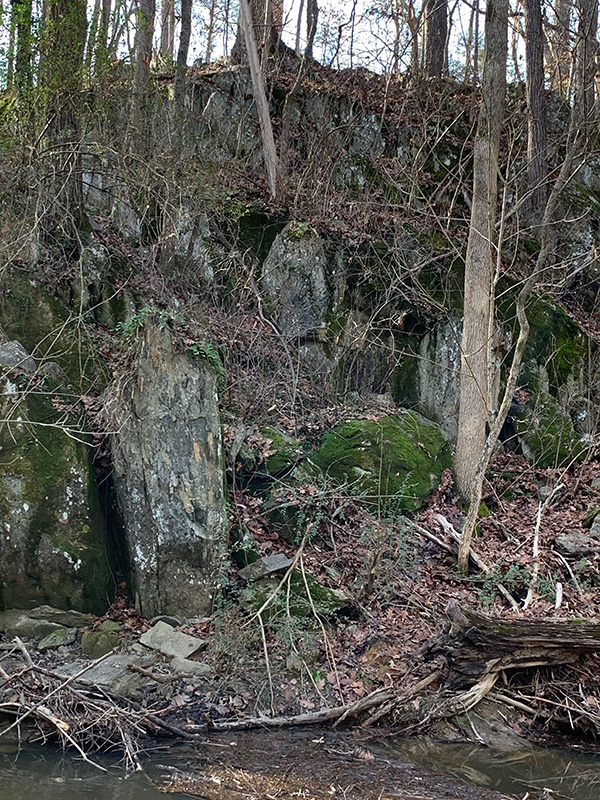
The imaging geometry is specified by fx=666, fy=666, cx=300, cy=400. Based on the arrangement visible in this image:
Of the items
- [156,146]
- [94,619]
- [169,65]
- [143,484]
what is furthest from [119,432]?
[169,65]

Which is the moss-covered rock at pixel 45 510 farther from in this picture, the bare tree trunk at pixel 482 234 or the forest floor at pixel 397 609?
the bare tree trunk at pixel 482 234

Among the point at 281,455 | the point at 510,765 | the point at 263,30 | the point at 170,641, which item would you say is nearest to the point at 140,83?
the point at 263,30

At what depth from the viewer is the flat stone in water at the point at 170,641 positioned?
6.74 meters

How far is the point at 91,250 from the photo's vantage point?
9.66 meters

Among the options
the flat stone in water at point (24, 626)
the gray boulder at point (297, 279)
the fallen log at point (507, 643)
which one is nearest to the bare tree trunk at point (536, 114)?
the gray boulder at point (297, 279)

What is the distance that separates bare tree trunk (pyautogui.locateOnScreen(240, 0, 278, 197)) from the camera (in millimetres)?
12602

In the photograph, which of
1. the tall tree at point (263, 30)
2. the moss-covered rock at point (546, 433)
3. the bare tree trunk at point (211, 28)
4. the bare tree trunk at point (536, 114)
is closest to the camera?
the moss-covered rock at point (546, 433)

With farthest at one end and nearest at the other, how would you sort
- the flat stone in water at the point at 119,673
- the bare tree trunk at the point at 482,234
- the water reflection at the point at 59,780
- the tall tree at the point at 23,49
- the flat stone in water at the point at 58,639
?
the bare tree trunk at the point at 482,234 → the tall tree at the point at 23,49 → the flat stone in water at the point at 58,639 → the flat stone in water at the point at 119,673 → the water reflection at the point at 59,780

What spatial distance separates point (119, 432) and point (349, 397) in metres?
3.91

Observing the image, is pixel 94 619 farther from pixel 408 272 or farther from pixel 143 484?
pixel 408 272

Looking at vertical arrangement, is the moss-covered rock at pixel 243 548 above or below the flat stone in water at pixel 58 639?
above

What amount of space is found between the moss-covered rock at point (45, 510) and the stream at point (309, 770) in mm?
2198

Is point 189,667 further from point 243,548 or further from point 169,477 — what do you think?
point 169,477

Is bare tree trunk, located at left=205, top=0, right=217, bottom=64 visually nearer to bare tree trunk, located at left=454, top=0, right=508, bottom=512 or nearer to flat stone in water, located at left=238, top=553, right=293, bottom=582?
bare tree trunk, located at left=454, top=0, right=508, bottom=512
